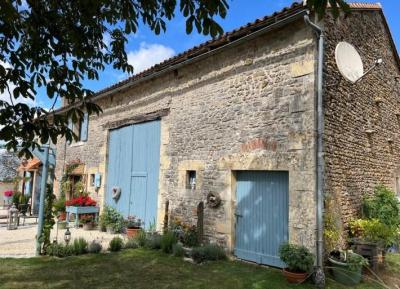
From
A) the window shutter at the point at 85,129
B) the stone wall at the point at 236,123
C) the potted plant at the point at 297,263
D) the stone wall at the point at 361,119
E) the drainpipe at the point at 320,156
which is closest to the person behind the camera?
the potted plant at the point at 297,263

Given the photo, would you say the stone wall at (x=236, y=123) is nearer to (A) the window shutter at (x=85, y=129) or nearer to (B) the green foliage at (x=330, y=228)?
(B) the green foliage at (x=330, y=228)

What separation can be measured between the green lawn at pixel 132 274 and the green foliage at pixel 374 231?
Result: 43.6 inches

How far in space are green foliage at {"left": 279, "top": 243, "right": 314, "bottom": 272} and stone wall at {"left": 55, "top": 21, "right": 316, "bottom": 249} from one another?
371 mm

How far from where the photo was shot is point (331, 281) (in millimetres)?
5820

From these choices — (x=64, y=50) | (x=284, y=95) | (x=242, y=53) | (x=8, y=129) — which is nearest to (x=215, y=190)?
(x=284, y=95)

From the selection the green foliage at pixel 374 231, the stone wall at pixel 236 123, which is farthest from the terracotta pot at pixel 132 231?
the green foliage at pixel 374 231

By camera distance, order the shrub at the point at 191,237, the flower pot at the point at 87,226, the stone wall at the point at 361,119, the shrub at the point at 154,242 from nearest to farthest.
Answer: the stone wall at the point at 361,119
the shrub at the point at 191,237
the shrub at the point at 154,242
the flower pot at the point at 87,226

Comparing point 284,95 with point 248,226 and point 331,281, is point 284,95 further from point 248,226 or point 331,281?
point 331,281

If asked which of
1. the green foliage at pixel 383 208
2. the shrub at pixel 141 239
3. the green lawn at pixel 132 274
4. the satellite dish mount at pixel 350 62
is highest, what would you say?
the satellite dish mount at pixel 350 62

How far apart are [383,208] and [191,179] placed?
433 cm

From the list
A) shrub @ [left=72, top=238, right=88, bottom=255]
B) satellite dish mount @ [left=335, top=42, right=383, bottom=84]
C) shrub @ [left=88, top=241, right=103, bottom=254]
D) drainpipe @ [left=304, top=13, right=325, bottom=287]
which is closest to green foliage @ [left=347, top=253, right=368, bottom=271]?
drainpipe @ [left=304, top=13, right=325, bottom=287]

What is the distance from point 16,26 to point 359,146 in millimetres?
6794

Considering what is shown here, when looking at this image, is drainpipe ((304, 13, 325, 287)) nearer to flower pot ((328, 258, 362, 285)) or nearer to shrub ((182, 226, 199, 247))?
flower pot ((328, 258, 362, 285))

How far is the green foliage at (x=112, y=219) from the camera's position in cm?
1059
